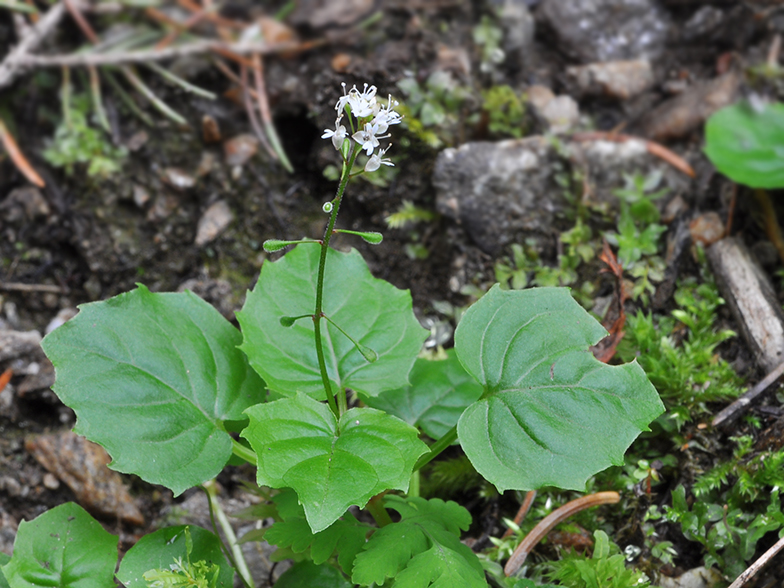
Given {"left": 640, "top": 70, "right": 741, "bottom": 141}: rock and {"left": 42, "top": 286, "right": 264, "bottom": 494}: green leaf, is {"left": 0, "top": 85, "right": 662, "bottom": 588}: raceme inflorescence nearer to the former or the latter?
{"left": 42, "top": 286, "right": 264, "bottom": 494}: green leaf

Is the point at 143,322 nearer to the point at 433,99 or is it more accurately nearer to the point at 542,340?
the point at 542,340

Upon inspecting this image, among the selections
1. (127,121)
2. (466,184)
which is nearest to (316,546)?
(466,184)

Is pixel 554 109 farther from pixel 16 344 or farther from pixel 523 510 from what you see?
pixel 16 344

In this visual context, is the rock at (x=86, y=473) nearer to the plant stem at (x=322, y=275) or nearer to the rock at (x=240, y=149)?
the plant stem at (x=322, y=275)

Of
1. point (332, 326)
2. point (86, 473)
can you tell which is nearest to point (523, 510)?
point (332, 326)

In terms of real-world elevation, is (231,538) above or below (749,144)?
below

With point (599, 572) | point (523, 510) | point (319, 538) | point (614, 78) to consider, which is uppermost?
point (614, 78)
